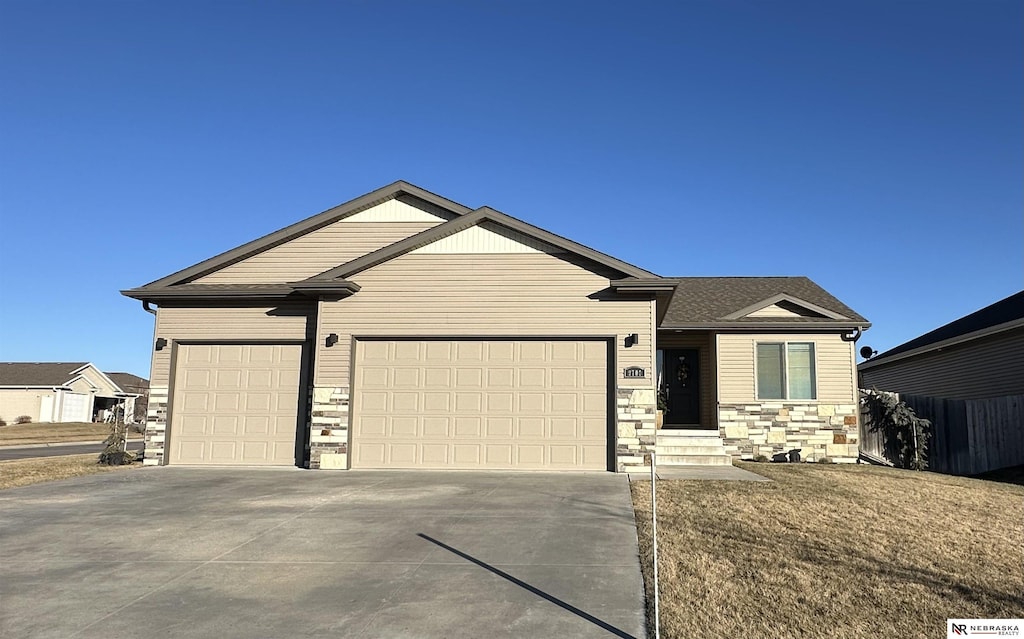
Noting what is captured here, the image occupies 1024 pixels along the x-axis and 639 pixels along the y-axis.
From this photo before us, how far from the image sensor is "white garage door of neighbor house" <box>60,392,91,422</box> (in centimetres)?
4653

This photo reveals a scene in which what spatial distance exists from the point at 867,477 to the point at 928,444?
5193mm

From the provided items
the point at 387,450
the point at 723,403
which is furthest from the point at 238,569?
the point at 723,403

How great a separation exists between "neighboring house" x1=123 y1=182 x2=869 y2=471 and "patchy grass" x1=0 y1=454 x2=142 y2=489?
111 cm

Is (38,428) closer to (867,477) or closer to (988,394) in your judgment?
(867,477)

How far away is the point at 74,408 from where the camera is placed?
4784 centimetres

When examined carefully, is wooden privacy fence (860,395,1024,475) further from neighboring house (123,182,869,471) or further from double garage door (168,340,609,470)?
double garage door (168,340,609,470)

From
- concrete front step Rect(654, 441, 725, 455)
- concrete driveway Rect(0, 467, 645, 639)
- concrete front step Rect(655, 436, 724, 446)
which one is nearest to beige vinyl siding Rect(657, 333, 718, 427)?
concrete front step Rect(655, 436, 724, 446)

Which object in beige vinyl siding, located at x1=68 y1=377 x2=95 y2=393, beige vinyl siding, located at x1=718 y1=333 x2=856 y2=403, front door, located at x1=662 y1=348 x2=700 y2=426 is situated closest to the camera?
beige vinyl siding, located at x1=718 y1=333 x2=856 y2=403

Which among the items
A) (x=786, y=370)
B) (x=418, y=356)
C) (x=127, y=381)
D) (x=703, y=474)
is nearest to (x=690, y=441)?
(x=703, y=474)

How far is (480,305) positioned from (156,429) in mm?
7321

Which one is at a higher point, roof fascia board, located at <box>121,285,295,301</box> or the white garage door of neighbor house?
roof fascia board, located at <box>121,285,295,301</box>

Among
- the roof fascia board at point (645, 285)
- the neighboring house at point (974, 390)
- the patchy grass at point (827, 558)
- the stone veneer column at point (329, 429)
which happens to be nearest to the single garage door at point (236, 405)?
the stone veneer column at point (329, 429)

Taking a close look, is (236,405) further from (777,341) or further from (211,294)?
(777,341)

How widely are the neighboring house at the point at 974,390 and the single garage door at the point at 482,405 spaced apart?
904cm
